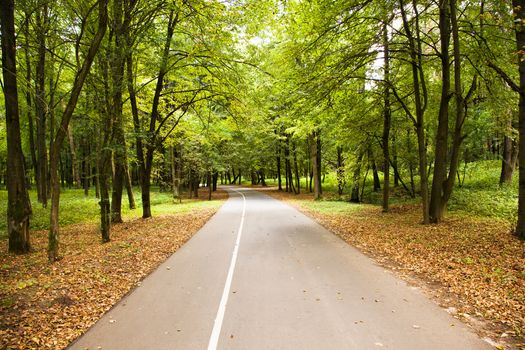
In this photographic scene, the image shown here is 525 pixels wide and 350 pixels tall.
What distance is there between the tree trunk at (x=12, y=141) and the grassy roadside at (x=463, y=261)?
33.5 ft

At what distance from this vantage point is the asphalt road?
14.1ft

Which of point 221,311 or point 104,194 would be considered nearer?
point 221,311

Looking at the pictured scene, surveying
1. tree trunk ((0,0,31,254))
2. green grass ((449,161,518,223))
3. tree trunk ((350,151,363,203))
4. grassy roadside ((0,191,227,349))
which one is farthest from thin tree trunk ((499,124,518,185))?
tree trunk ((0,0,31,254))

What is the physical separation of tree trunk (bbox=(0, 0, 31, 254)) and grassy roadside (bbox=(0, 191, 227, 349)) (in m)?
0.89

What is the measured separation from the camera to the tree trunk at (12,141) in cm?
880

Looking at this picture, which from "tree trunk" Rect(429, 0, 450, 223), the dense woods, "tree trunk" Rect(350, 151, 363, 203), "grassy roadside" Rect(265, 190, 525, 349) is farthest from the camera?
"tree trunk" Rect(350, 151, 363, 203)

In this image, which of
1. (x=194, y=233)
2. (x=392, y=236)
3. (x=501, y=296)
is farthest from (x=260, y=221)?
(x=501, y=296)

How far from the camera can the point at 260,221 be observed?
15289 millimetres

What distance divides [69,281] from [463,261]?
29.7 ft

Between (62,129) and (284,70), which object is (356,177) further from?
(62,129)

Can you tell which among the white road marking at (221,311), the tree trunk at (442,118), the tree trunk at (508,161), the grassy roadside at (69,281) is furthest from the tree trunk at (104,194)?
the tree trunk at (508,161)

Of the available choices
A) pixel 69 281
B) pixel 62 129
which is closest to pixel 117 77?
pixel 62 129

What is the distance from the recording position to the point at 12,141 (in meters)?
8.94

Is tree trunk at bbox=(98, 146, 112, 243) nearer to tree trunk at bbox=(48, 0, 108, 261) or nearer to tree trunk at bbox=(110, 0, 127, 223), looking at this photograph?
tree trunk at bbox=(110, 0, 127, 223)
